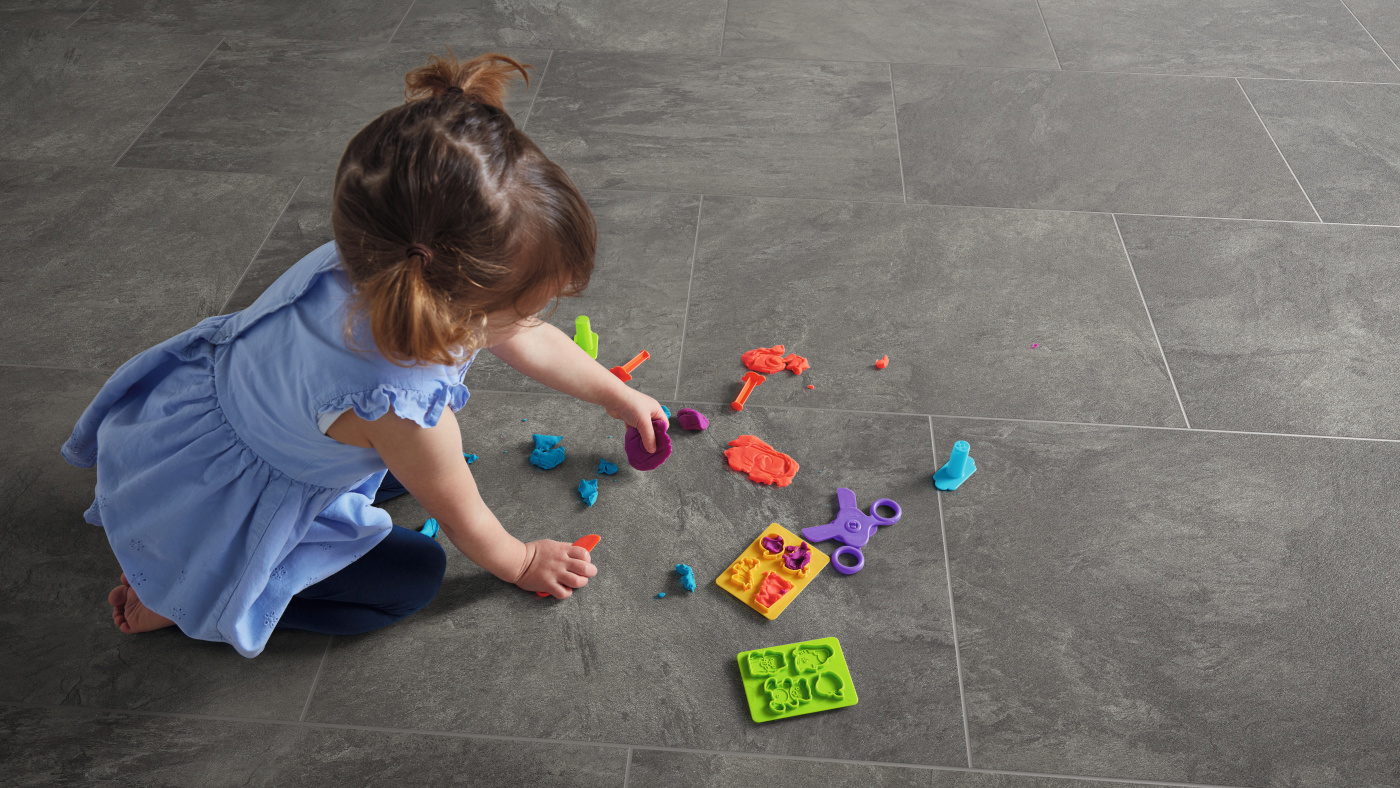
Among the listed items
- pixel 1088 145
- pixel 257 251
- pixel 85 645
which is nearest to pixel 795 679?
pixel 85 645

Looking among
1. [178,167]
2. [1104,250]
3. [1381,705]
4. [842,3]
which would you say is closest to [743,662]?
[1381,705]

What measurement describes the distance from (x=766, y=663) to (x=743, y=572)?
11 centimetres

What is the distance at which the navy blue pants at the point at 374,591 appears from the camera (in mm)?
907

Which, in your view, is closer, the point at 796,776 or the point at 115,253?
the point at 796,776

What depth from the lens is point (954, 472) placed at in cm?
107

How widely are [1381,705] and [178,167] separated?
1810 millimetres

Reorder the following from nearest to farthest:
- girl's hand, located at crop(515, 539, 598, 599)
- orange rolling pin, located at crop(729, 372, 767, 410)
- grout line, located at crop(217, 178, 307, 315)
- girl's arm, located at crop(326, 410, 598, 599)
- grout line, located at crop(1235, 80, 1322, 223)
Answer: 1. girl's arm, located at crop(326, 410, 598, 599)
2. girl's hand, located at crop(515, 539, 598, 599)
3. orange rolling pin, located at crop(729, 372, 767, 410)
4. grout line, located at crop(217, 178, 307, 315)
5. grout line, located at crop(1235, 80, 1322, 223)

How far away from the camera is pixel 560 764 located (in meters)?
0.86

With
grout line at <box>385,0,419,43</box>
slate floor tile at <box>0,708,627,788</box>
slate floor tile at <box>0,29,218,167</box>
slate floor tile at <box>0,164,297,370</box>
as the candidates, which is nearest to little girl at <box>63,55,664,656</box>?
slate floor tile at <box>0,708,627,788</box>

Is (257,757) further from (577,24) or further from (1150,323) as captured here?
(577,24)

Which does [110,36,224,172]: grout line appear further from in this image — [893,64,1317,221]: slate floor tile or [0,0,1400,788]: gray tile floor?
[893,64,1317,221]: slate floor tile

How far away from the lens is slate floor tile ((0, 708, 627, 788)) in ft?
2.77

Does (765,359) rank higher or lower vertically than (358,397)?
lower

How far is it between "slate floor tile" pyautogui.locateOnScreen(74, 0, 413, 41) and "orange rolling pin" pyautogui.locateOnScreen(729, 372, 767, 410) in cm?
121
